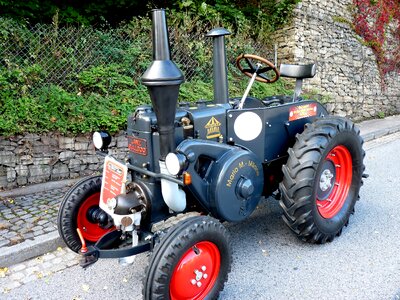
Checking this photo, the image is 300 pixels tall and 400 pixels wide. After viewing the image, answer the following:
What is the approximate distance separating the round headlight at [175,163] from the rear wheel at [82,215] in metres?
0.87

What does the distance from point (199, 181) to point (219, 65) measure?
3.37 feet

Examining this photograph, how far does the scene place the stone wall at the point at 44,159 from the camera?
4.49 meters

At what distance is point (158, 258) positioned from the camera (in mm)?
2000

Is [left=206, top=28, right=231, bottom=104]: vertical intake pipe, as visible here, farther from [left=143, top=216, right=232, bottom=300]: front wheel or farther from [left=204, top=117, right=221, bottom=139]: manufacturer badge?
[left=143, top=216, right=232, bottom=300]: front wheel

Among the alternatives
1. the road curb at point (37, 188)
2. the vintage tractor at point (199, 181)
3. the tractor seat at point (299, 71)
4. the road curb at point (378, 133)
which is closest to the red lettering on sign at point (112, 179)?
the vintage tractor at point (199, 181)

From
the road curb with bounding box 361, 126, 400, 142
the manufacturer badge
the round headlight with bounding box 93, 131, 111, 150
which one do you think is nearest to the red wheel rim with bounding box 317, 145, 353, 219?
the manufacturer badge

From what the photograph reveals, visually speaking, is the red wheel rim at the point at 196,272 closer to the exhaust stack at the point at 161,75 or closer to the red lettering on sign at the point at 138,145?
the red lettering on sign at the point at 138,145


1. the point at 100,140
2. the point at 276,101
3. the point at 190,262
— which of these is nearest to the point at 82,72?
the point at 100,140

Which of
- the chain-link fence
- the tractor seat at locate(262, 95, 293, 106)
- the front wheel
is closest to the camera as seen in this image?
the front wheel

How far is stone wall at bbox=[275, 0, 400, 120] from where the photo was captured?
849cm

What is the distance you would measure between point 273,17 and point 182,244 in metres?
7.69

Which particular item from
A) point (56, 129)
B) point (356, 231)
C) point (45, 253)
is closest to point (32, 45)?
point (56, 129)

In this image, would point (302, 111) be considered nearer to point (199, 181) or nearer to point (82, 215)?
point (199, 181)

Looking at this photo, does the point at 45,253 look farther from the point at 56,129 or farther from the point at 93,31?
the point at 93,31
